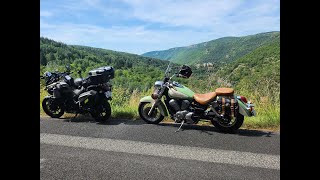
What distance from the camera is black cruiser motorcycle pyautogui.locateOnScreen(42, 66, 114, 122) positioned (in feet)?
23.2

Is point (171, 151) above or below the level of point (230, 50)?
below

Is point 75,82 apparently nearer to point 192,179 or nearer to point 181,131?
point 181,131

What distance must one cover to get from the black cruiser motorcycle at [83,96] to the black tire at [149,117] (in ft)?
2.37

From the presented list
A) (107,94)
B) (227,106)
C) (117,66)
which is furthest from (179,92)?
(117,66)

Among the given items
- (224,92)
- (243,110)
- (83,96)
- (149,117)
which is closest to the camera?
(243,110)

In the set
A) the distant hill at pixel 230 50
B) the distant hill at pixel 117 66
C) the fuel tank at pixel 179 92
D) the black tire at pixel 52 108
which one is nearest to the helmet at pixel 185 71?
the fuel tank at pixel 179 92

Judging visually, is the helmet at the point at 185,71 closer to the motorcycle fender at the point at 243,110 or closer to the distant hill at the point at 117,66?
the motorcycle fender at the point at 243,110

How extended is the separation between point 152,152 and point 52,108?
351 centimetres

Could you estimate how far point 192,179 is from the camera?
12.4 ft

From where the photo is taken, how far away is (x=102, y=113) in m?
7.09

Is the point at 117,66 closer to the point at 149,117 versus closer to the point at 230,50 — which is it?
the point at 149,117

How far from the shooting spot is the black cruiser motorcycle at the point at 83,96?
23.2 ft
